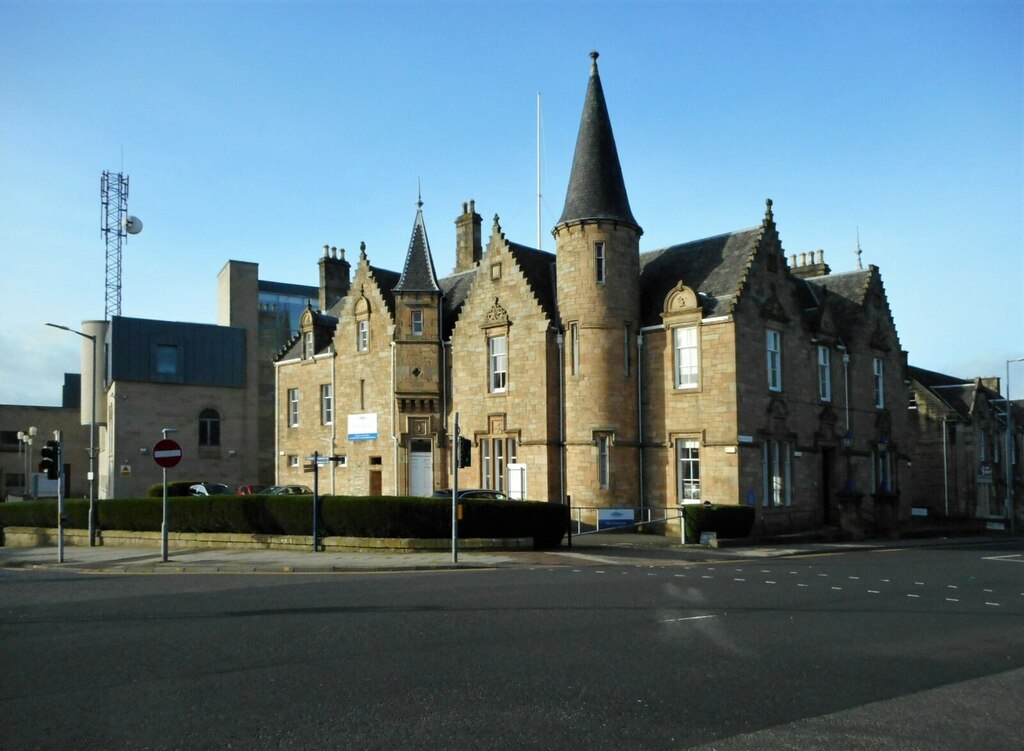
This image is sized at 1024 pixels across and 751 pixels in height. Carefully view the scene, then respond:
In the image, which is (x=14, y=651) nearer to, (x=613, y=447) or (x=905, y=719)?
(x=905, y=719)

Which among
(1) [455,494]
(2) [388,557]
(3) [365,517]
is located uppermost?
(1) [455,494]

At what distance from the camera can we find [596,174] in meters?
35.2

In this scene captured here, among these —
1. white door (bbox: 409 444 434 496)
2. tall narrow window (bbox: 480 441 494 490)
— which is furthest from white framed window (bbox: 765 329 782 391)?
white door (bbox: 409 444 434 496)

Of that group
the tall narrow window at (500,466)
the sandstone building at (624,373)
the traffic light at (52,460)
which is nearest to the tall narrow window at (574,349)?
the sandstone building at (624,373)

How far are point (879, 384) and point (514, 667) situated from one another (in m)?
36.3

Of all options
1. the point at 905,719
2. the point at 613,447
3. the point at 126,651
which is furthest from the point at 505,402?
the point at 905,719

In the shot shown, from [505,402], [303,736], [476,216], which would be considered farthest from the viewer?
[476,216]

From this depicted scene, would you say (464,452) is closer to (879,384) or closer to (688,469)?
(688,469)

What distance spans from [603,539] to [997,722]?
23313 millimetres

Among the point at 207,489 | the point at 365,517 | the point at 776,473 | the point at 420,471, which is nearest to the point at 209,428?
the point at 207,489

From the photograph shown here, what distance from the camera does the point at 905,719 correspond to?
8.00m

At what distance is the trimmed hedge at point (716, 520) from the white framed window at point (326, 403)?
20.9 metres

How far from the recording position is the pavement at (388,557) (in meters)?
22.0

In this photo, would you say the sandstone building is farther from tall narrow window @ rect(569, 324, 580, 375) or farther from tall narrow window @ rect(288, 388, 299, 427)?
tall narrow window @ rect(288, 388, 299, 427)
